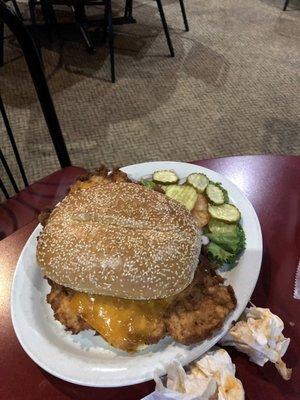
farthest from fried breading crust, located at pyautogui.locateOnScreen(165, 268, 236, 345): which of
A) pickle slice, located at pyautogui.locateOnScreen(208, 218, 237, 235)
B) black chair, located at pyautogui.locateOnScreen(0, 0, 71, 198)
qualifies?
black chair, located at pyautogui.locateOnScreen(0, 0, 71, 198)

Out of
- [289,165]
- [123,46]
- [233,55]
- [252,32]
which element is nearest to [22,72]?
[123,46]

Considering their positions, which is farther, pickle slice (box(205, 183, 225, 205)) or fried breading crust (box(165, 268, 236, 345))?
pickle slice (box(205, 183, 225, 205))

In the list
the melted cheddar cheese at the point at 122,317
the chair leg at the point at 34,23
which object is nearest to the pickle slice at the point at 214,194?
the melted cheddar cheese at the point at 122,317

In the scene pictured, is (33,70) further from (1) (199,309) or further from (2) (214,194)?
(1) (199,309)

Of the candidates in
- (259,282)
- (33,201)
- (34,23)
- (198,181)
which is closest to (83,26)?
(34,23)

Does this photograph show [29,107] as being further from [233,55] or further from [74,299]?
[74,299]

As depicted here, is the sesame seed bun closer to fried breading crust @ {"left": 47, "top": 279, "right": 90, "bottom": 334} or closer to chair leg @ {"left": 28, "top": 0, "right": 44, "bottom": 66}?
fried breading crust @ {"left": 47, "top": 279, "right": 90, "bottom": 334}
